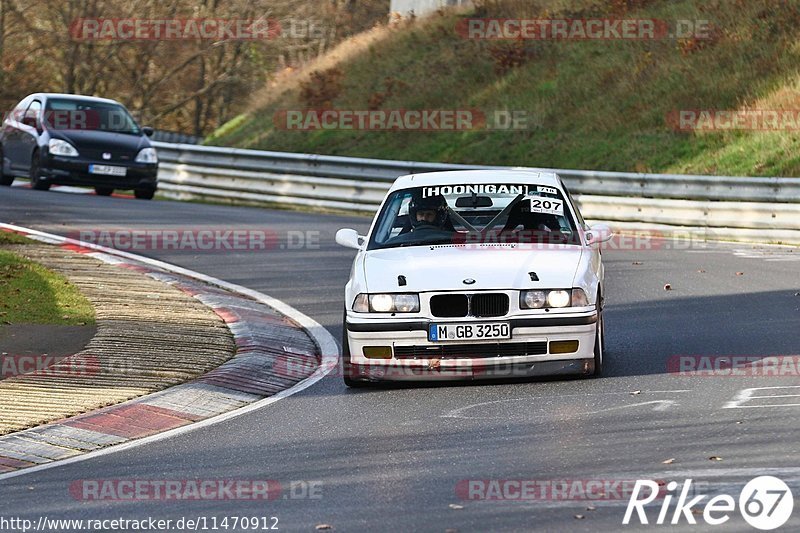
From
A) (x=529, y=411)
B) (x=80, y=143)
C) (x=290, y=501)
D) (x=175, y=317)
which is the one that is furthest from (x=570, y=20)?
(x=290, y=501)

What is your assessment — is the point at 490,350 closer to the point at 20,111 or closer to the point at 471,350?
the point at 471,350

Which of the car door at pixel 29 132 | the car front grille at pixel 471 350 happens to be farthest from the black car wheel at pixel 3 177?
the car front grille at pixel 471 350

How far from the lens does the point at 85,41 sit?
148ft

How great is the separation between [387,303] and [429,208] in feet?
4.46

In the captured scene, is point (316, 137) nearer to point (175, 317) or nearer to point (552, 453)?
point (175, 317)

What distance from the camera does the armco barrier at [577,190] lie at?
802 inches

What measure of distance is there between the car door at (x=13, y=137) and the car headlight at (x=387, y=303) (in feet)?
59.1

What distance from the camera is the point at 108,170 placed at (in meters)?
25.5

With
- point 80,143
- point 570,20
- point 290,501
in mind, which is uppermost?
point 570,20

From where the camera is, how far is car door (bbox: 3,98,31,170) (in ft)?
87.9

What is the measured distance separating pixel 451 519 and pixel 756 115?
69.0 feet

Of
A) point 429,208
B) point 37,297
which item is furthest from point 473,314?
point 37,297

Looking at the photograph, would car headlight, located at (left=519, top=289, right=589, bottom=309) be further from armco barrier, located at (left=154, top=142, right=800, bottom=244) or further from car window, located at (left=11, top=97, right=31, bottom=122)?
car window, located at (left=11, top=97, right=31, bottom=122)

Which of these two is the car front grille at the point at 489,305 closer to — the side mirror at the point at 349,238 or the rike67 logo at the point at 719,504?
the side mirror at the point at 349,238
